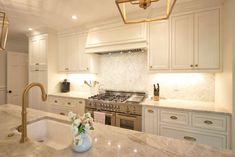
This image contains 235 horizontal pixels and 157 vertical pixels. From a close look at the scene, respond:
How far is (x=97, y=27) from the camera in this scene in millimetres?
3027

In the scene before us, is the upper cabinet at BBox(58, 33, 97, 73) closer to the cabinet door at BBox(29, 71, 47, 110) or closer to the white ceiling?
the white ceiling

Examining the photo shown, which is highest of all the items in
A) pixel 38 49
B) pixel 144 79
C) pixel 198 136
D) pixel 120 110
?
pixel 38 49

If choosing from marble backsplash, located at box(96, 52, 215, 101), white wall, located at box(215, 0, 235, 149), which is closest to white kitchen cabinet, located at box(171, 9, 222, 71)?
white wall, located at box(215, 0, 235, 149)

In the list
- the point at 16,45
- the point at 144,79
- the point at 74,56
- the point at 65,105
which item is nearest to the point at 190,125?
the point at 144,79

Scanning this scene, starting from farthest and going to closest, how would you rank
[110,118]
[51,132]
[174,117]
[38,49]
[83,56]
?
[38,49]
[83,56]
[110,118]
[174,117]
[51,132]

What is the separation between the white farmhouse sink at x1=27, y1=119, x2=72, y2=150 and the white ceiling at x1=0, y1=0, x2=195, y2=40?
5.87ft

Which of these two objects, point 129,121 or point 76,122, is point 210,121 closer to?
point 129,121

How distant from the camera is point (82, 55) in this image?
333cm

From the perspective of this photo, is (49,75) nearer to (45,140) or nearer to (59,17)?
(59,17)

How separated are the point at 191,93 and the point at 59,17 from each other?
2.88 m

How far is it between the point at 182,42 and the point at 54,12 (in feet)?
7.48

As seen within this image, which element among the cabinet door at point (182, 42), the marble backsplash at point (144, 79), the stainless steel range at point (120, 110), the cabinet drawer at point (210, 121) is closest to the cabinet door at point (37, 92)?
the marble backsplash at point (144, 79)

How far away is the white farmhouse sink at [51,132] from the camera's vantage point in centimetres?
146

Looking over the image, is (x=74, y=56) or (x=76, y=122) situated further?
(x=74, y=56)
